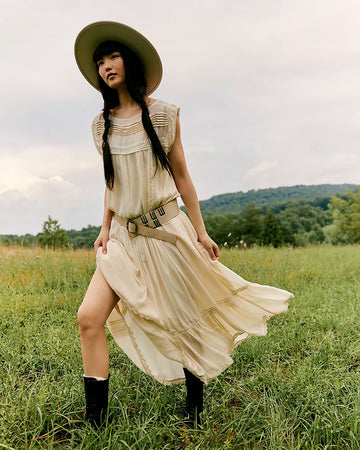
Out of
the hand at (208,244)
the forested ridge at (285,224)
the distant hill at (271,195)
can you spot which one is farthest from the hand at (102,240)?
the distant hill at (271,195)

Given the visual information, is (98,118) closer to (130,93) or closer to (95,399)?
(130,93)

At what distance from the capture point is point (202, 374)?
231cm

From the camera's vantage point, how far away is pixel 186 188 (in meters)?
2.38

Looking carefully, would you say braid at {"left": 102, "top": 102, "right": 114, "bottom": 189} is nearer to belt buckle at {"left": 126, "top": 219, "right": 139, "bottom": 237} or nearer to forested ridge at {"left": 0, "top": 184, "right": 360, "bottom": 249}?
belt buckle at {"left": 126, "top": 219, "right": 139, "bottom": 237}

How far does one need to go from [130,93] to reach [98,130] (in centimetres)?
29

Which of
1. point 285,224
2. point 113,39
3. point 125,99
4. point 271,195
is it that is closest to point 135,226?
point 125,99

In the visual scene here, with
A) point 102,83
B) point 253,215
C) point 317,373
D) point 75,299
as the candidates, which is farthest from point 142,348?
point 253,215

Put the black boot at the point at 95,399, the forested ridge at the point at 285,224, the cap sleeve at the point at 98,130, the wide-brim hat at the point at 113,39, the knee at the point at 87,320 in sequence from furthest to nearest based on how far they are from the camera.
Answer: the forested ridge at the point at 285,224
the cap sleeve at the point at 98,130
the wide-brim hat at the point at 113,39
the black boot at the point at 95,399
the knee at the point at 87,320

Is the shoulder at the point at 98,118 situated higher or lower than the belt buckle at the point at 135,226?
higher

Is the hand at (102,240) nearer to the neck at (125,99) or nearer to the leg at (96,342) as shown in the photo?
the leg at (96,342)

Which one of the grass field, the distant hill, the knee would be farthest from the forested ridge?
the knee

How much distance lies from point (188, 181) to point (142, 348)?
3.34 feet

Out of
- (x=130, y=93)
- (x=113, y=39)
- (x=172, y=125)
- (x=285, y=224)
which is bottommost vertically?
(x=285, y=224)

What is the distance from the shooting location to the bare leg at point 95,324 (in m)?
2.07
